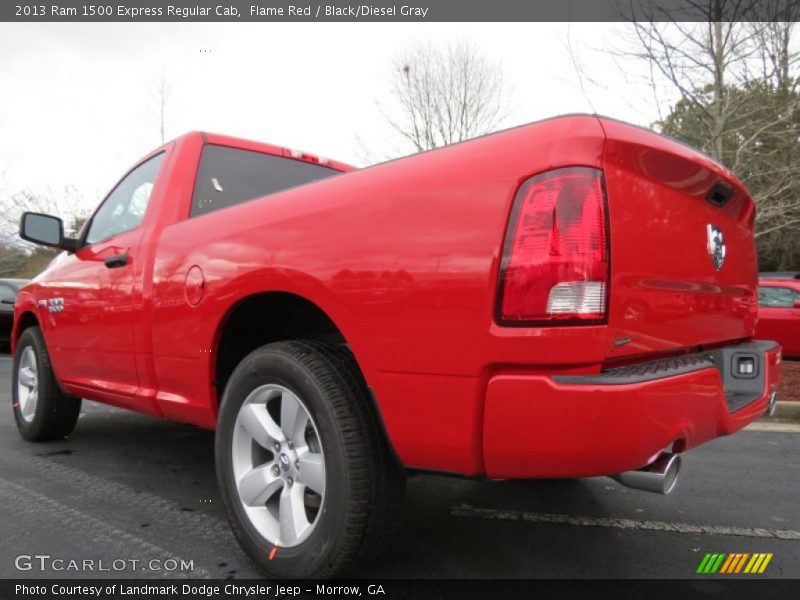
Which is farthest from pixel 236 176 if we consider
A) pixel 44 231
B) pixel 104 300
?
pixel 44 231

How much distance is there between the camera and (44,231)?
3682 mm

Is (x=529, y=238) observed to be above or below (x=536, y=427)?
above

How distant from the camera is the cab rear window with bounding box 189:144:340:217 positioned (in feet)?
10.2

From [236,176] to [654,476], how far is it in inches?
102

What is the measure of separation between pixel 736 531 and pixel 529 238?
2043 millimetres

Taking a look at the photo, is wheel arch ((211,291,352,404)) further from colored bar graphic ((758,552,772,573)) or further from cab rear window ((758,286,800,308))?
cab rear window ((758,286,800,308))

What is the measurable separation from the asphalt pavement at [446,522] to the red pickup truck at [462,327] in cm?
49

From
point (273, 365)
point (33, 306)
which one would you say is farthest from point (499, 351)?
point (33, 306)

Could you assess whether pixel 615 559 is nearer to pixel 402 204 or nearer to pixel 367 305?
pixel 367 305

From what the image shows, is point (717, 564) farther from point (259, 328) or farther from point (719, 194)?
point (259, 328)

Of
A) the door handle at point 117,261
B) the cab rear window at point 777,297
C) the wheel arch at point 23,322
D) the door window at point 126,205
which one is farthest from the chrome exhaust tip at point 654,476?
the cab rear window at point 777,297

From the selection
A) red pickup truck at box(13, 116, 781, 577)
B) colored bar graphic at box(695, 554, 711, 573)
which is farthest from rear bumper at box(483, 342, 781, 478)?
colored bar graphic at box(695, 554, 711, 573)

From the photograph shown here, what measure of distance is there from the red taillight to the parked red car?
8.62 meters

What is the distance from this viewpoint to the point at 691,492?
3.23 metres
